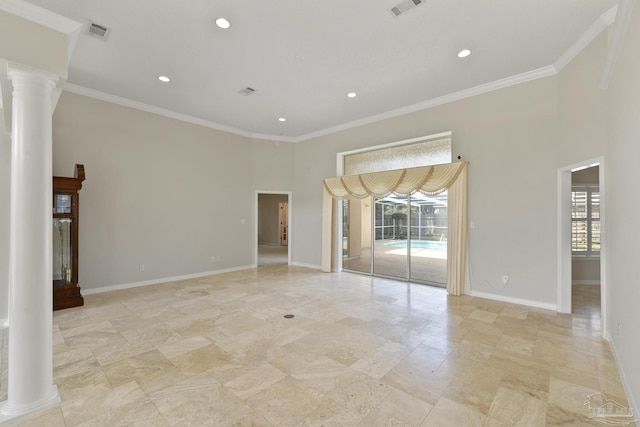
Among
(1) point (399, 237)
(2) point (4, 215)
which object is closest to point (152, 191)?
(2) point (4, 215)

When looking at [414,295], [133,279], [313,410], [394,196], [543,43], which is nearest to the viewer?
[313,410]

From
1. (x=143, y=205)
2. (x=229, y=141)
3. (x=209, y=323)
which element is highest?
(x=229, y=141)

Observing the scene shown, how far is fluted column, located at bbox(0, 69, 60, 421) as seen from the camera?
7.20ft

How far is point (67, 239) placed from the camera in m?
4.65

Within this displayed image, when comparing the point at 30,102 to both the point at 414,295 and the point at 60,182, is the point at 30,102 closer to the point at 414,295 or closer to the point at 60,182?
the point at 60,182

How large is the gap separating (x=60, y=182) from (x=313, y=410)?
16.7 ft

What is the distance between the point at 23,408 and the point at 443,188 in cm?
603

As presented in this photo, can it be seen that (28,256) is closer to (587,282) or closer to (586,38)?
(586,38)

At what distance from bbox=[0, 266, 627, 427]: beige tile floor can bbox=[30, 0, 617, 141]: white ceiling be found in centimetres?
379

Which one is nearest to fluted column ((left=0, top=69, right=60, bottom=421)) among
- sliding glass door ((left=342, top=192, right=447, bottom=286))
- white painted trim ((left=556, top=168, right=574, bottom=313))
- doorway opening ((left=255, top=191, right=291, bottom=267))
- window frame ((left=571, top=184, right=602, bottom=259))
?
sliding glass door ((left=342, top=192, right=447, bottom=286))

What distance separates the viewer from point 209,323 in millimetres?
3896

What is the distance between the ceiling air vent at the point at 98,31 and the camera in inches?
133

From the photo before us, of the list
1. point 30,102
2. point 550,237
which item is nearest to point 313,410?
point 30,102

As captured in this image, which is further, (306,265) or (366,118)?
(306,265)
